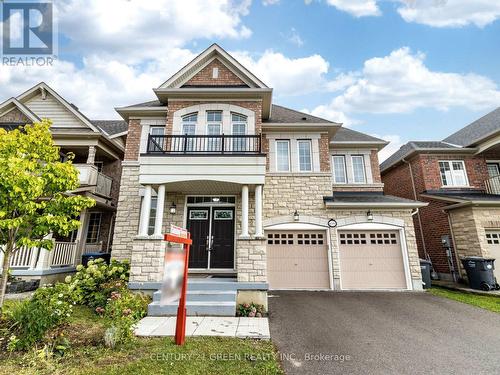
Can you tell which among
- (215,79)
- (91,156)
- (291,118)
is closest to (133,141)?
(91,156)

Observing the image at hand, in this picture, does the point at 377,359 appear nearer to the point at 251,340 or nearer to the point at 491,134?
the point at 251,340

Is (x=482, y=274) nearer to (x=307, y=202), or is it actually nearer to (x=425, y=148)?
(x=425, y=148)

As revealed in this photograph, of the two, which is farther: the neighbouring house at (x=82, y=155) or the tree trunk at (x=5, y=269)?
the neighbouring house at (x=82, y=155)

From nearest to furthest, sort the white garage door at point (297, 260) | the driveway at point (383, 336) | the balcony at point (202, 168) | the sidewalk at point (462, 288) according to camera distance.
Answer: the driveway at point (383, 336)
the balcony at point (202, 168)
the sidewalk at point (462, 288)
the white garage door at point (297, 260)

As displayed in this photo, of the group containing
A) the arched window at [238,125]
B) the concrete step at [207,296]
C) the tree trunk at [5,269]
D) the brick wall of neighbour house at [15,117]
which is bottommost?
the concrete step at [207,296]

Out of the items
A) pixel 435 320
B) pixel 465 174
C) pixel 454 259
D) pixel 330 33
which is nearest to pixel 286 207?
pixel 435 320

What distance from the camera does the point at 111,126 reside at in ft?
47.1

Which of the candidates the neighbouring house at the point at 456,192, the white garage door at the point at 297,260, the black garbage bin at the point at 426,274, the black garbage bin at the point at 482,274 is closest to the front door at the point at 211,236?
the white garage door at the point at 297,260

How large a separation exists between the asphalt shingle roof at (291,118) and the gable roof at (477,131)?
835cm

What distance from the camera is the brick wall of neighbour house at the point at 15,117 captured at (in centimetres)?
1124

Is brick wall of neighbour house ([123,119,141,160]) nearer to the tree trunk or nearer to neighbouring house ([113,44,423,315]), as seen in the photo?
neighbouring house ([113,44,423,315])

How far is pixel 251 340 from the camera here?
429cm

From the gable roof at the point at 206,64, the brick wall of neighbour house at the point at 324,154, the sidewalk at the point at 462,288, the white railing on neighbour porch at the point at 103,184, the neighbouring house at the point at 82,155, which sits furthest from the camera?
the white railing on neighbour porch at the point at 103,184

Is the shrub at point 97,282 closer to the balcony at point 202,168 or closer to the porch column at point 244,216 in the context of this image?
the balcony at point 202,168
